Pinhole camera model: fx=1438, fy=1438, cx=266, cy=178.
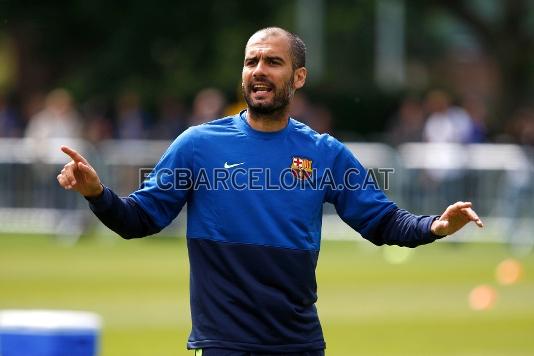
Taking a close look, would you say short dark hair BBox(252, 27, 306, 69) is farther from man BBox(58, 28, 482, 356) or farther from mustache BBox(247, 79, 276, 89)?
mustache BBox(247, 79, 276, 89)

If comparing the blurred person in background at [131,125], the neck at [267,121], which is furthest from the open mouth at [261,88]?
the blurred person in background at [131,125]

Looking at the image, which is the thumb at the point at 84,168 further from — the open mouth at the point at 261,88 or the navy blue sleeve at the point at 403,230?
the navy blue sleeve at the point at 403,230

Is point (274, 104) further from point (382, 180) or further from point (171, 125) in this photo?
point (171, 125)

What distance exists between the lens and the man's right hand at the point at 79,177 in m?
6.68

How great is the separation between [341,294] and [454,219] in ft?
32.5

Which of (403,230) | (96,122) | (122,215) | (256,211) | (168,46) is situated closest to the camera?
(122,215)

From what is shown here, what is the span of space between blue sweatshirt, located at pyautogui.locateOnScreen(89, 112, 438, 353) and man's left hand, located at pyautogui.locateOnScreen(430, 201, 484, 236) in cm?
6

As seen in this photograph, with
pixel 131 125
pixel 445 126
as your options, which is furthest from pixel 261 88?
pixel 131 125

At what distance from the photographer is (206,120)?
2531 centimetres

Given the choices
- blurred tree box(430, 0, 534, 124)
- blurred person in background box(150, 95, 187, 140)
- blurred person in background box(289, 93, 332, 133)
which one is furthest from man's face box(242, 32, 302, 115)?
blurred tree box(430, 0, 534, 124)

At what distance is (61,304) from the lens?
15.1 m

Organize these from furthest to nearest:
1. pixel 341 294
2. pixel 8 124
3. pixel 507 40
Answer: pixel 507 40 → pixel 8 124 → pixel 341 294

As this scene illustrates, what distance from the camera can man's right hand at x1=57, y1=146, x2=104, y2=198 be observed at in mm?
6676

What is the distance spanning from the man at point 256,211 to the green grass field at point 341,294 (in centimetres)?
540
